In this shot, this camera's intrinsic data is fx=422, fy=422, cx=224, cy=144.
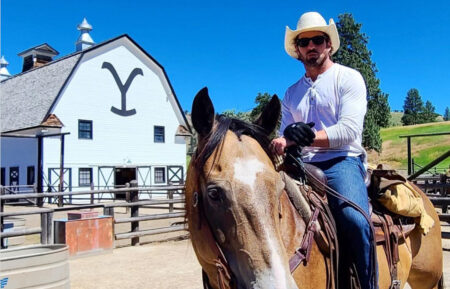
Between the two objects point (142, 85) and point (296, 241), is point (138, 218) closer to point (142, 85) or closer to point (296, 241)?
point (296, 241)

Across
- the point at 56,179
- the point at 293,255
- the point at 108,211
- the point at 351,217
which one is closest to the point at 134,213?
the point at 108,211

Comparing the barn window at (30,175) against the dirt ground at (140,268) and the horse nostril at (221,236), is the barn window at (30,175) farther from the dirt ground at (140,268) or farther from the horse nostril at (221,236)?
the horse nostril at (221,236)

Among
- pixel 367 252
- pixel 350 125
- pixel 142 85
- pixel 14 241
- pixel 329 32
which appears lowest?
pixel 14 241

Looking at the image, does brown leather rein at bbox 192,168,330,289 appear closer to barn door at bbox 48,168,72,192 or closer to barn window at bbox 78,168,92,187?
barn door at bbox 48,168,72,192

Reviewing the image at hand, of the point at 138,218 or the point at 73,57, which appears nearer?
the point at 138,218

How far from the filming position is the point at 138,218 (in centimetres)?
1104

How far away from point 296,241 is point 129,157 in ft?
92.1

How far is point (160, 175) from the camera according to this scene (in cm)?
3081

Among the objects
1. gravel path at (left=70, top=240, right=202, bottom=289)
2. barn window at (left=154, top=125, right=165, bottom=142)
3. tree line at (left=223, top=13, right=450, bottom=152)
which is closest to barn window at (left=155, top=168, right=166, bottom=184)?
barn window at (left=154, top=125, right=165, bottom=142)

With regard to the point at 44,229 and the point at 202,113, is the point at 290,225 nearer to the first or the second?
the point at 202,113

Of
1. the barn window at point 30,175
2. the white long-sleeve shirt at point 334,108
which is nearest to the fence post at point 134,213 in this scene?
the white long-sleeve shirt at point 334,108

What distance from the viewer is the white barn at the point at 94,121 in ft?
85.1

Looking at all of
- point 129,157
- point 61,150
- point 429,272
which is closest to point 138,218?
point 429,272

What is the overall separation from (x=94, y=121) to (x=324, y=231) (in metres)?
27.0
